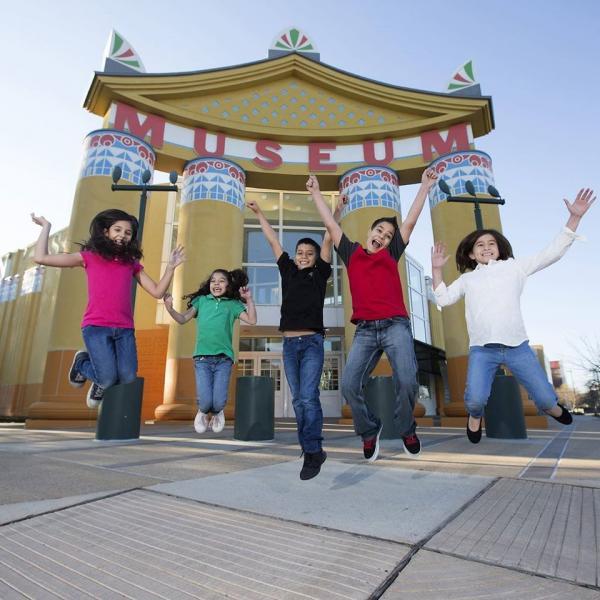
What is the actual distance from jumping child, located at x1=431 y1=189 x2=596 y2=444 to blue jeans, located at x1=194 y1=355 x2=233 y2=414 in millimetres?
2660

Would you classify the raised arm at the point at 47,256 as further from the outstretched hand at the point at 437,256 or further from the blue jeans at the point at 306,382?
the outstretched hand at the point at 437,256

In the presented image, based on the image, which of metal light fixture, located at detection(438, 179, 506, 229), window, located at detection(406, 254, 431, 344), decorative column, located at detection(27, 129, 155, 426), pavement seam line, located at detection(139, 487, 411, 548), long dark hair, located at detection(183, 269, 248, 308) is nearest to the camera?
pavement seam line, located at detection(139, 487, 411, 548)

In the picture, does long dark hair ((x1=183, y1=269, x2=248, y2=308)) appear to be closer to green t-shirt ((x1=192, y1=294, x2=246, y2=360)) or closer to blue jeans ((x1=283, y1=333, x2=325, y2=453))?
green t-shirt ((x1=192, y1=294, x2=246, y2=360))

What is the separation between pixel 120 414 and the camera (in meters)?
6.09

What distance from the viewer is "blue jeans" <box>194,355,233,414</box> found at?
→ 16.1 ft

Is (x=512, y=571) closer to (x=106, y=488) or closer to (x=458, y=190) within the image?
(x=106, y=488)

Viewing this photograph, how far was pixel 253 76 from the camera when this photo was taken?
1258 cm

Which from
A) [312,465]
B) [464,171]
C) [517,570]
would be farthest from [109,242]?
[464,171]

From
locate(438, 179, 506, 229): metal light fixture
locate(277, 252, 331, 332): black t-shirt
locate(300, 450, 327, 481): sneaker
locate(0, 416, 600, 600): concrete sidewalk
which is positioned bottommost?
locate(0, 416, 600, 600): concrete sidewalk

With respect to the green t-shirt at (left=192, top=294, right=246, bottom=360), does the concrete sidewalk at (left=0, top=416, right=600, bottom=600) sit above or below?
below

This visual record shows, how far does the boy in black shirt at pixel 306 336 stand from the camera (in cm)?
293

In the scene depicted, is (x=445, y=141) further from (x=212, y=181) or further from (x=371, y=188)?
(x=212, y=181)

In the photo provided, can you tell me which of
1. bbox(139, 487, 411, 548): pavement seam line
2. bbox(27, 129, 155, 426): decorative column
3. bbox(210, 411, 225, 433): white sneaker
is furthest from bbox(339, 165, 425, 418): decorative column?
bbox(139, 487, 411, 548): pavement seam line

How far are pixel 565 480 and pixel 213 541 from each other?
2405mm
